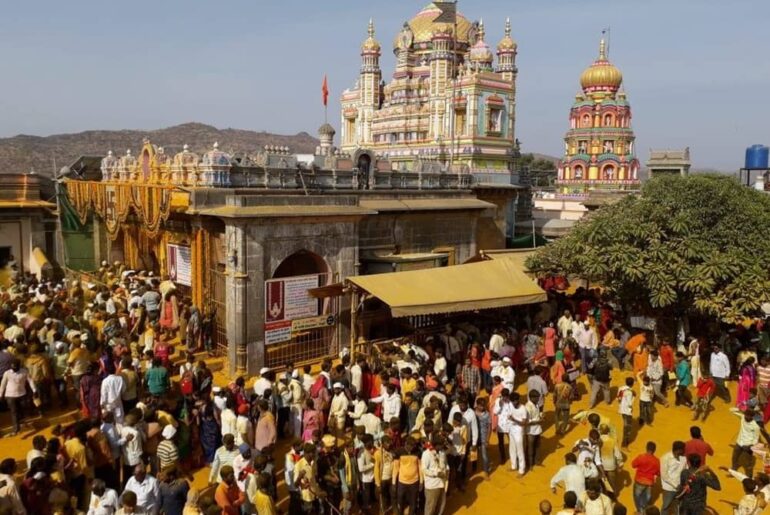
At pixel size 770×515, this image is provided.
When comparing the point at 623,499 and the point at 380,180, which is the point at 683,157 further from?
the point at 623,499

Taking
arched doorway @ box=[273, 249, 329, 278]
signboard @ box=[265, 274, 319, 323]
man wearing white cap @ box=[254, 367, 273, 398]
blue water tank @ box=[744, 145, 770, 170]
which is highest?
blue water tank @ box=[744, 145, 770, 170]

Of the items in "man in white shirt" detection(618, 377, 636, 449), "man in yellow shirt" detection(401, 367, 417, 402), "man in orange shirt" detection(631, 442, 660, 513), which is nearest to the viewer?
"man in orange shirt" detection(631, 442, 660, 513)

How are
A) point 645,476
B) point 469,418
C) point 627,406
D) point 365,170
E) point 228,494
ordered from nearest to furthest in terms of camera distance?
point 228,494
point 645,476
point 469,418
point 627,406
point 365,170

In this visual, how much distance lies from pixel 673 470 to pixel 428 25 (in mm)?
39892

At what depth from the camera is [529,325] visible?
16234mm

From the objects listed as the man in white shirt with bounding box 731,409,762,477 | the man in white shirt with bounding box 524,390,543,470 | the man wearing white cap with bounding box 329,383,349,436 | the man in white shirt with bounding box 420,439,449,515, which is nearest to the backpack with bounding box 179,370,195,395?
the man wearing white cap with bounding box 329,383,349,436

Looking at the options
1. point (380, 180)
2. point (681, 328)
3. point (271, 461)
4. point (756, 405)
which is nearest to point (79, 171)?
point (380, 180)

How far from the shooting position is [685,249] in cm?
1395

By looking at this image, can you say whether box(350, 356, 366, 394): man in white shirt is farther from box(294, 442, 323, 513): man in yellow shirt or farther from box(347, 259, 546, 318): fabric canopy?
box(294, 442, 323, 513): man in yellow shirt

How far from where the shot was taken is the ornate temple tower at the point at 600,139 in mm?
56188

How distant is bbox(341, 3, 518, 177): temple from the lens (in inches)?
1426

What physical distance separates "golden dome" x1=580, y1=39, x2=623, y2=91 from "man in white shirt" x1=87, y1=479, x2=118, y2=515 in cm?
5896

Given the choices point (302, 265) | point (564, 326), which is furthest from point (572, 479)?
point (302, 265)

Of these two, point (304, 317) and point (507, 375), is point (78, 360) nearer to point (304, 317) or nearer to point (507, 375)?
point (304, 317)
